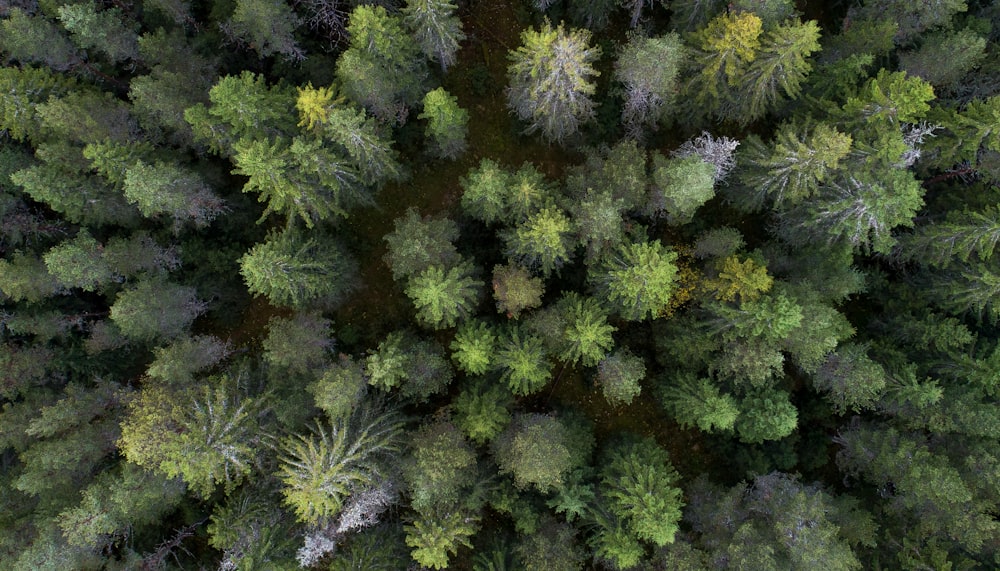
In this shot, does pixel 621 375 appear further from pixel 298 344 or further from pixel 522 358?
pixel 298 344

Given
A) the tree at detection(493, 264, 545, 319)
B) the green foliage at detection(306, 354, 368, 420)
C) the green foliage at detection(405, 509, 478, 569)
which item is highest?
the tree at detection(493, 264, 545, 319)

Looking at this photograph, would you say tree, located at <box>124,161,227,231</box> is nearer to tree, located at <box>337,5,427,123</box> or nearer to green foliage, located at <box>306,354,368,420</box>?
tree, located at <box>337,5,427,123</box>

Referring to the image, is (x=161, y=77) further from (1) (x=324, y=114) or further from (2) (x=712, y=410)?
(2) (x=712, y=410)

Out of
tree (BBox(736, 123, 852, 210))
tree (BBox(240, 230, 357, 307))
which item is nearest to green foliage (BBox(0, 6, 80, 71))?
tree (BBox(240, 230, 357, 307))

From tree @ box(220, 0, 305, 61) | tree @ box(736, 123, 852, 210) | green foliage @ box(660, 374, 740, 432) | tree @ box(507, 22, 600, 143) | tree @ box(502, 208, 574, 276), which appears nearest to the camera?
tree @ box(507, 22, 600, 143)

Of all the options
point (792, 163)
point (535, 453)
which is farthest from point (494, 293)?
point (792, 163)

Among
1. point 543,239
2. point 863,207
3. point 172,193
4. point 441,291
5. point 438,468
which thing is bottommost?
point 438,468

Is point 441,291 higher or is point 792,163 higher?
point 792,163
